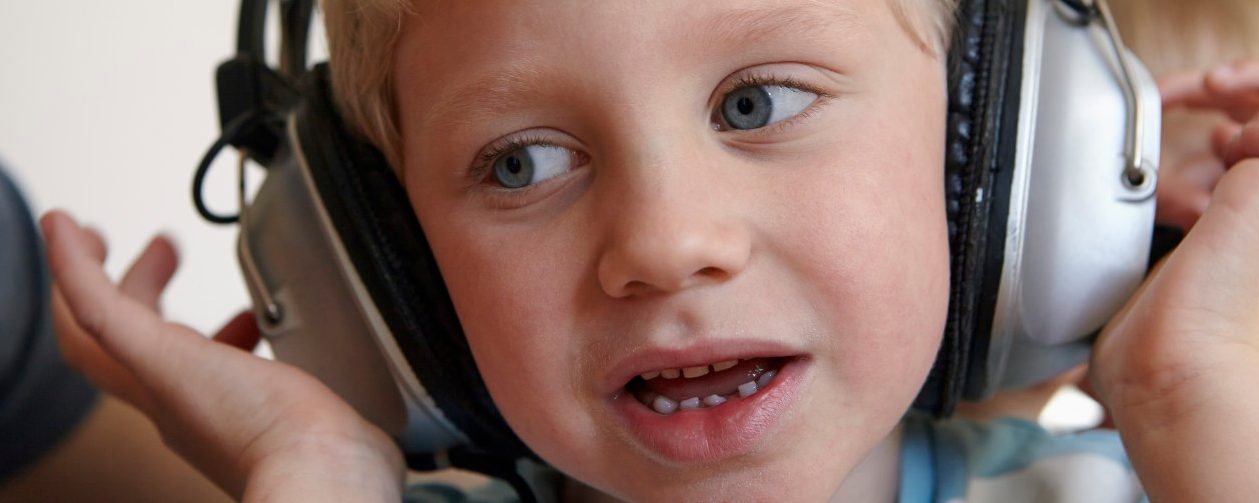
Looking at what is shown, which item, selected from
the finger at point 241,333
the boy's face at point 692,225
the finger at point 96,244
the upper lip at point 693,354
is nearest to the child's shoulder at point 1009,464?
the boy's face at point 692,225

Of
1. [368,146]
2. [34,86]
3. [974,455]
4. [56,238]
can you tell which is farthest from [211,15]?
[974,455]

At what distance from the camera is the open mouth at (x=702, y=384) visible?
2.72ft

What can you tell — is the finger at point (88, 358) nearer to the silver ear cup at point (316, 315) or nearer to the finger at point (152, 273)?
the finger at point (152, 273)

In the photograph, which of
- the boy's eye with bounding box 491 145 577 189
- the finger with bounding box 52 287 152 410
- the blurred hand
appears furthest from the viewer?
the finger with bounding box 52 287 152 410

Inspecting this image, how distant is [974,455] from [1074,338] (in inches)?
8.3

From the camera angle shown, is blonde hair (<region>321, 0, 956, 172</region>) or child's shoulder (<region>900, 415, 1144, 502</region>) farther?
child's shoulder (<region>900, 415, 1144, 502</region>)

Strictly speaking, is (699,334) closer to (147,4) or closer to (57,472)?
(57,472)

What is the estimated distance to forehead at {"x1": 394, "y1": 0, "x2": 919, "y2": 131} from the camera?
77 centimetres

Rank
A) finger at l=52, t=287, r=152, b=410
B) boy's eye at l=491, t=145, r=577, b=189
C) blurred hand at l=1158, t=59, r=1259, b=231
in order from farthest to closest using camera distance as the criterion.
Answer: finger at l=52, t=287, r=152, b=410 → blurred hand at l=1158, t=59, r=1259, b=231 → boy's eye at l=491, t=145, r=577, b=189

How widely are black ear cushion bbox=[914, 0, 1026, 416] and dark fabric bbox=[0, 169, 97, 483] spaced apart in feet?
2.97

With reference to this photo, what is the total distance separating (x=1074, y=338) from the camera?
0.91 meters

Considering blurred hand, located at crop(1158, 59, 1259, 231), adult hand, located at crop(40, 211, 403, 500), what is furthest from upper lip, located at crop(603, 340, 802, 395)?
blurred hand, located at crop(1158, 59, 1259, 231)

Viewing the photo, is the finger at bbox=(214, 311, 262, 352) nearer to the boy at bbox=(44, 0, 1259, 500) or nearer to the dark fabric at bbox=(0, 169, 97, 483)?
the dark fabric at bbox=(0, 169, 97, 483)

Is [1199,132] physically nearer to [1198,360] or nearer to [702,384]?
[1198,360]
